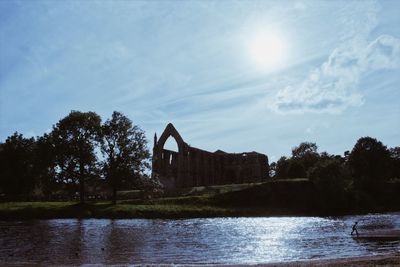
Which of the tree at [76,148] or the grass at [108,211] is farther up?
the tree at [76,148]

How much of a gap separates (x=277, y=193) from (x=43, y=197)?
3449 cm

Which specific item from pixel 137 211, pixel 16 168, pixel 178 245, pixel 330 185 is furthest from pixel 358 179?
pixel 16 168

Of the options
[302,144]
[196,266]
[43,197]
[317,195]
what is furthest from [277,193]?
[302,144]

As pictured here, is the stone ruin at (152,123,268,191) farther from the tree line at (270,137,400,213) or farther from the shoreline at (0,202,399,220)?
the shoreline at (0,202,399,220)

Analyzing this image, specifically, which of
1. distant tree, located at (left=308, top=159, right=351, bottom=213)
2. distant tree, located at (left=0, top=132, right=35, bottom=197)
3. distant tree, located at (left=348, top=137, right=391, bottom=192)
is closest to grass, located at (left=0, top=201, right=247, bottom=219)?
distant tree, located at (left=308, top=159, right=351, bottom=213)

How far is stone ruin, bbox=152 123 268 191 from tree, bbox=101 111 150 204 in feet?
64.8

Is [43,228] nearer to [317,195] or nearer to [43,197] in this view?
[43,197]

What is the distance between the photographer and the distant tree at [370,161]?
6836 cm

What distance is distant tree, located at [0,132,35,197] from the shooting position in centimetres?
6662

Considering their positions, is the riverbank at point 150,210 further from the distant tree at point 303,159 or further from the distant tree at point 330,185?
the distant tree at point 303,159

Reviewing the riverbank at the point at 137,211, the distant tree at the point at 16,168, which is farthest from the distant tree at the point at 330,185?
the distant tree at the point at 16,168

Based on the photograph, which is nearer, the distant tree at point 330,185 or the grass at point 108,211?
the grass at point 108,211

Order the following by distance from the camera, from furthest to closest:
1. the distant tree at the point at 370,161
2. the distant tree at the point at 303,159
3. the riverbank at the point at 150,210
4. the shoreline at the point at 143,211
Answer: the distant tree at the point at 303,159, the distant tree at the point at 370,161, the riverbank at the point at 150,210, the shoreline at the point at 143,211

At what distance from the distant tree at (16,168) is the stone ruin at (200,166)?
21.7 meters
